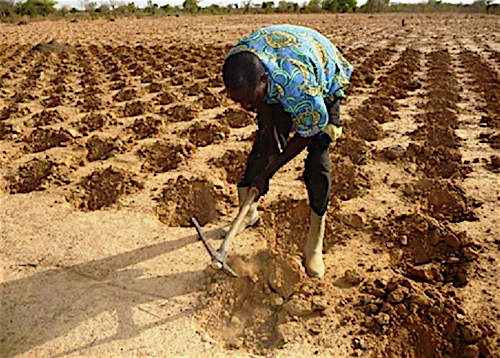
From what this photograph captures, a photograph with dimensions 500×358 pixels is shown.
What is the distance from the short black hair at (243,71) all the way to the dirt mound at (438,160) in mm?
2479

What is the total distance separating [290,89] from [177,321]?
1.22 m

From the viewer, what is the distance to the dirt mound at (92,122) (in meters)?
4.78

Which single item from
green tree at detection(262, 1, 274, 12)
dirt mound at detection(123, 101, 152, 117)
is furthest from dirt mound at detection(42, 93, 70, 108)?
green tree at detection(262, 1, 274, 12)

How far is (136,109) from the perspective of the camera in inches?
214

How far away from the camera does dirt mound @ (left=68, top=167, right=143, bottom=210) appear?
334 centimetres

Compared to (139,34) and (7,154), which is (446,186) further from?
(139,34)

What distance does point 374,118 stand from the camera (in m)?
5.07

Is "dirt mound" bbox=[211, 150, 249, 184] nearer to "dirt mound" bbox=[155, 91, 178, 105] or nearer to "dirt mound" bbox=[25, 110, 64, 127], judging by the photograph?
"dirt mound" bbox=[155, 91, 178, 105]

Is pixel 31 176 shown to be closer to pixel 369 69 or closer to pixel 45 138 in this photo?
pixel 45 138

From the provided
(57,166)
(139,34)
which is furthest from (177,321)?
(139,34)

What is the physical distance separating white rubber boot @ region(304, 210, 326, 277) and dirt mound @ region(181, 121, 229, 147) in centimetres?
215

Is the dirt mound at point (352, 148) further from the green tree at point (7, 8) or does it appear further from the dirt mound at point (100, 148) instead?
the green tree at point (7, 8)

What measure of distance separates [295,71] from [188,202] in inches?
69.9

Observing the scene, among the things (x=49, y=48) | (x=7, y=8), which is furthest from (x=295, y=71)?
(x=7, y=8)
